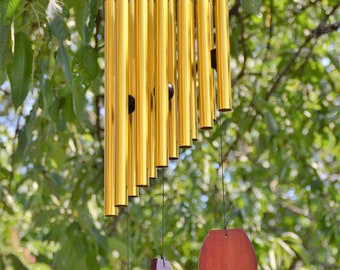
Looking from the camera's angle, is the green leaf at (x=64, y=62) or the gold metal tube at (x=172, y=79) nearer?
the gold metal tube at (x=172, y=79)

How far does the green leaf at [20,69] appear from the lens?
2.10 meters

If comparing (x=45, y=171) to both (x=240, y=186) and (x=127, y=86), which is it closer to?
(x=240, y=186)

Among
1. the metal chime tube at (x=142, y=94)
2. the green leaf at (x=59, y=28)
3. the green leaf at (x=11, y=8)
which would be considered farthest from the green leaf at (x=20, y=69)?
the metal chime tube at (x=142, y=94)

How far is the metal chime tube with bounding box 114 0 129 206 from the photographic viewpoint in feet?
6.04

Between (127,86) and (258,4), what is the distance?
529 millimetres

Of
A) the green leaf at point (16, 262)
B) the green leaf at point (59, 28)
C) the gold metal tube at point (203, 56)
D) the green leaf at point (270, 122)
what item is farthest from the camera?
the green leaf at point (270, 122)

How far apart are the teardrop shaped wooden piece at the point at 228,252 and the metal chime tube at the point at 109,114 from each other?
21cm

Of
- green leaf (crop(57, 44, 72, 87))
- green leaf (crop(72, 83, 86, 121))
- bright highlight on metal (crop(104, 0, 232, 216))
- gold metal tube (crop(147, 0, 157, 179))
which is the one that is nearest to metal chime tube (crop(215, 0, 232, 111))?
bright highlight on metal (crop(104, 0, 232, 216))

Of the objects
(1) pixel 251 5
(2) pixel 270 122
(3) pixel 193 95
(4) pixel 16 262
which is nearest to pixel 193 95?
(3) pixel 193 95

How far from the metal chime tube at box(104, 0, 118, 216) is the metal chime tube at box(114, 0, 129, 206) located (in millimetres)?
18

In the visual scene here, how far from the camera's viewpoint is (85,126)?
11.6 feet

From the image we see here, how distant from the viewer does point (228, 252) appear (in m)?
1.95

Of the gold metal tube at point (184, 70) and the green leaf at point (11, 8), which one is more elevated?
the green leaf at point (11, 8)

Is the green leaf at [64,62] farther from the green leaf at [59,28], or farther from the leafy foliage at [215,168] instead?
the leafy foliage at [215,168]
